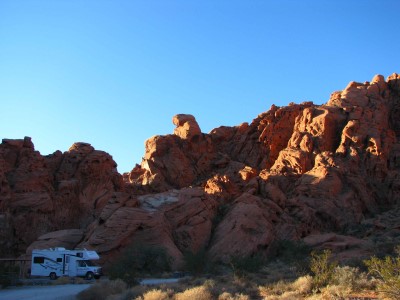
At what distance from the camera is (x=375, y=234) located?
4506 centimetres

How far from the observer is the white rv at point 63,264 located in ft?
114

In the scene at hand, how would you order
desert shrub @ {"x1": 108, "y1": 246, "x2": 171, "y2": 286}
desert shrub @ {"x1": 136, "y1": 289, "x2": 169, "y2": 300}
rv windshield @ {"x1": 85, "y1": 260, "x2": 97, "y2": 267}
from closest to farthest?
desert shrub @ {"x1": 136, "y1": 289, "x2": 169, "y2": 300}, rv windshield @ {"x1": 85, "y1": 260, "x2": 97, "y2": 267}, desert shrub @ {"x1": 108, "y1": 246, "x2": 171, "y2": 286}

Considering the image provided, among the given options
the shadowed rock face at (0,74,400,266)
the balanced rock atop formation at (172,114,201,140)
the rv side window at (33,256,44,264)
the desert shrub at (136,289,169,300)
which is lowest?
the desert shrub at (136,289,169,300)

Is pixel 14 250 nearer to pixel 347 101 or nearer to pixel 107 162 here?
pixel 107 162

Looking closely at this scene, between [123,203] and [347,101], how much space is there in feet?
114

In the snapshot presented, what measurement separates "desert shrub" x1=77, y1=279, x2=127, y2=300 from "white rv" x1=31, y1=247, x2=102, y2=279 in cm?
1200

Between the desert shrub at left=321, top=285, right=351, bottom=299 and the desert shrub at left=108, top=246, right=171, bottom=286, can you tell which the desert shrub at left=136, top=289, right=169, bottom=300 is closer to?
the desert shrub at left=321, top=285, right=351, bottom=299

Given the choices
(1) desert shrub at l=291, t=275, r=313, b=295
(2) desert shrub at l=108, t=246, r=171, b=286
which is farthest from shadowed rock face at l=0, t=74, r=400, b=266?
(1) desert shrub at l=291, t=275, r=313, b=295

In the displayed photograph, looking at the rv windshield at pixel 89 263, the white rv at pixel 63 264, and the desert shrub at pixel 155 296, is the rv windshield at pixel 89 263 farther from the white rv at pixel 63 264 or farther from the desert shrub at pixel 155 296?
the desert shrub at pixel 155 296

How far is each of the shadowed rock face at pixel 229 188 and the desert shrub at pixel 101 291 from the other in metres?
16.5

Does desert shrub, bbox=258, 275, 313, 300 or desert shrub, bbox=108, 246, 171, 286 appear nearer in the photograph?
desert shrub, bbox=258, 275, 313, 300

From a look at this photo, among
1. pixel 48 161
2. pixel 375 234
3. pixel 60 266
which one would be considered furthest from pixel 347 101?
pixel 60 266

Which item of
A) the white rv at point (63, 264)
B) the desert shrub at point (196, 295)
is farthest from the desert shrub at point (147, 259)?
the desert shrub at point (196, 295)

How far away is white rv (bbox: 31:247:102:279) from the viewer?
114ft
